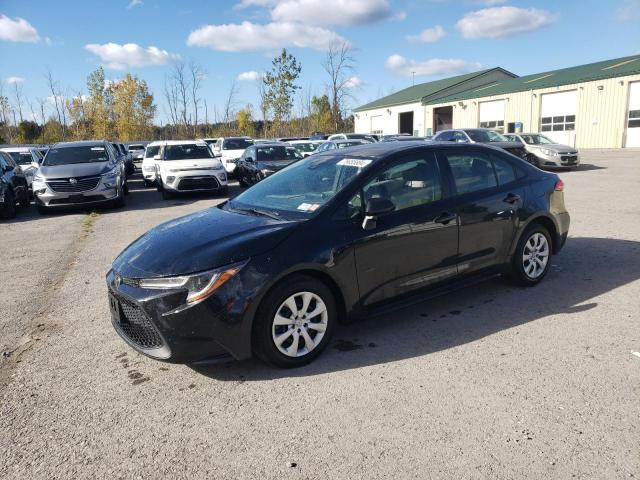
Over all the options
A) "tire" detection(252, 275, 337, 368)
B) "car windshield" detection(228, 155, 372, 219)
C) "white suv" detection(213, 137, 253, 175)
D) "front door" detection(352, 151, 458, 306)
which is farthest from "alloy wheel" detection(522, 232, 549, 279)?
"white suv" detection(213, 137, 253, 175)

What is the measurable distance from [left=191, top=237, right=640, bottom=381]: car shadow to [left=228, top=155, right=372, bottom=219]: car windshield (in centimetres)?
117

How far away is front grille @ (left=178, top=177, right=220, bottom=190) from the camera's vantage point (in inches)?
565

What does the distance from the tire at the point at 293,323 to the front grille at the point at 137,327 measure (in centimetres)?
70

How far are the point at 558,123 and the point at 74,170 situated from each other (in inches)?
1211

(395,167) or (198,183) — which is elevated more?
(395,167)

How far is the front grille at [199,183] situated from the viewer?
14.4 meters

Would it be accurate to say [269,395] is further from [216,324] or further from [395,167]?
[395,167]

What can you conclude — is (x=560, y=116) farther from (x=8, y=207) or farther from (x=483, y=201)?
(x=483, y=201)

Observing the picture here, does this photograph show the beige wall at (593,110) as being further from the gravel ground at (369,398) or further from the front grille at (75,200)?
the front grille at (75,200)

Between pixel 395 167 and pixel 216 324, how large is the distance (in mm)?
2066

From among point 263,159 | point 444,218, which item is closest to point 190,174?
point 263,159

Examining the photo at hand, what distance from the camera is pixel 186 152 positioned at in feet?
51.9

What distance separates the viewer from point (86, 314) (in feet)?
16.6

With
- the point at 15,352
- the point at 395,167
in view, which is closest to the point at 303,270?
the point at 395,167
